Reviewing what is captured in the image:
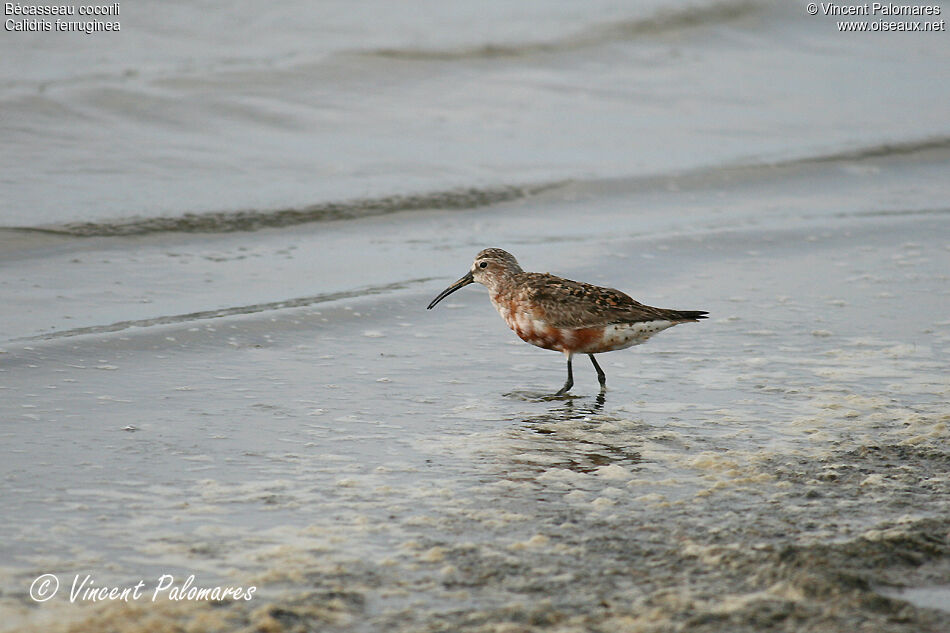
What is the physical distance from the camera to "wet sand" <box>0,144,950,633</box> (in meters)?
3.92

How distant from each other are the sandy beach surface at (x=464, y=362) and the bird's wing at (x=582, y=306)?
1.24ft

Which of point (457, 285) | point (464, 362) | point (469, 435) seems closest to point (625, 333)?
point (464, 362)

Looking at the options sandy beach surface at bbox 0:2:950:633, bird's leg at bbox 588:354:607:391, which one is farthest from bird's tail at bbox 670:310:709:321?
bird's leg at bbox 588:354:607:391

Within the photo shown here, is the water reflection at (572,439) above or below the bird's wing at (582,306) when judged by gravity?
below

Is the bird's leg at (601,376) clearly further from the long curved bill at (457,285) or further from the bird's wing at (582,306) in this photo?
the long curved bill at (457,285)

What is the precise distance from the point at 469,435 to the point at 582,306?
4.04ft

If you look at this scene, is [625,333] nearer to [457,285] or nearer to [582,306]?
[582,306]

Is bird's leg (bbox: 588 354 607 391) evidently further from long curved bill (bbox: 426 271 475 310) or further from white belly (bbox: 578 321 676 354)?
long curved bill (bbox: 426 271 475 310)

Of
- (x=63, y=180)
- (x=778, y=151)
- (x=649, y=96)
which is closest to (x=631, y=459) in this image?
(x=63, y=180)

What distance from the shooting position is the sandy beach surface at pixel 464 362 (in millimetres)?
4031

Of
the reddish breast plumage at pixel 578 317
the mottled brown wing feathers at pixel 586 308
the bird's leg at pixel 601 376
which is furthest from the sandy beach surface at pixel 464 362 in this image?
the mottled brown wing feathers at pixel 586 308

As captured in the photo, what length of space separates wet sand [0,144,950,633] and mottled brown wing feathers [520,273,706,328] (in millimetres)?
368

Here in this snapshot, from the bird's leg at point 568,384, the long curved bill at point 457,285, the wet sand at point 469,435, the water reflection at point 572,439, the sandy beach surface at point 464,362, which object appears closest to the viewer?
the wet sand at point 469,435

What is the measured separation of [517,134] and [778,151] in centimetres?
275
